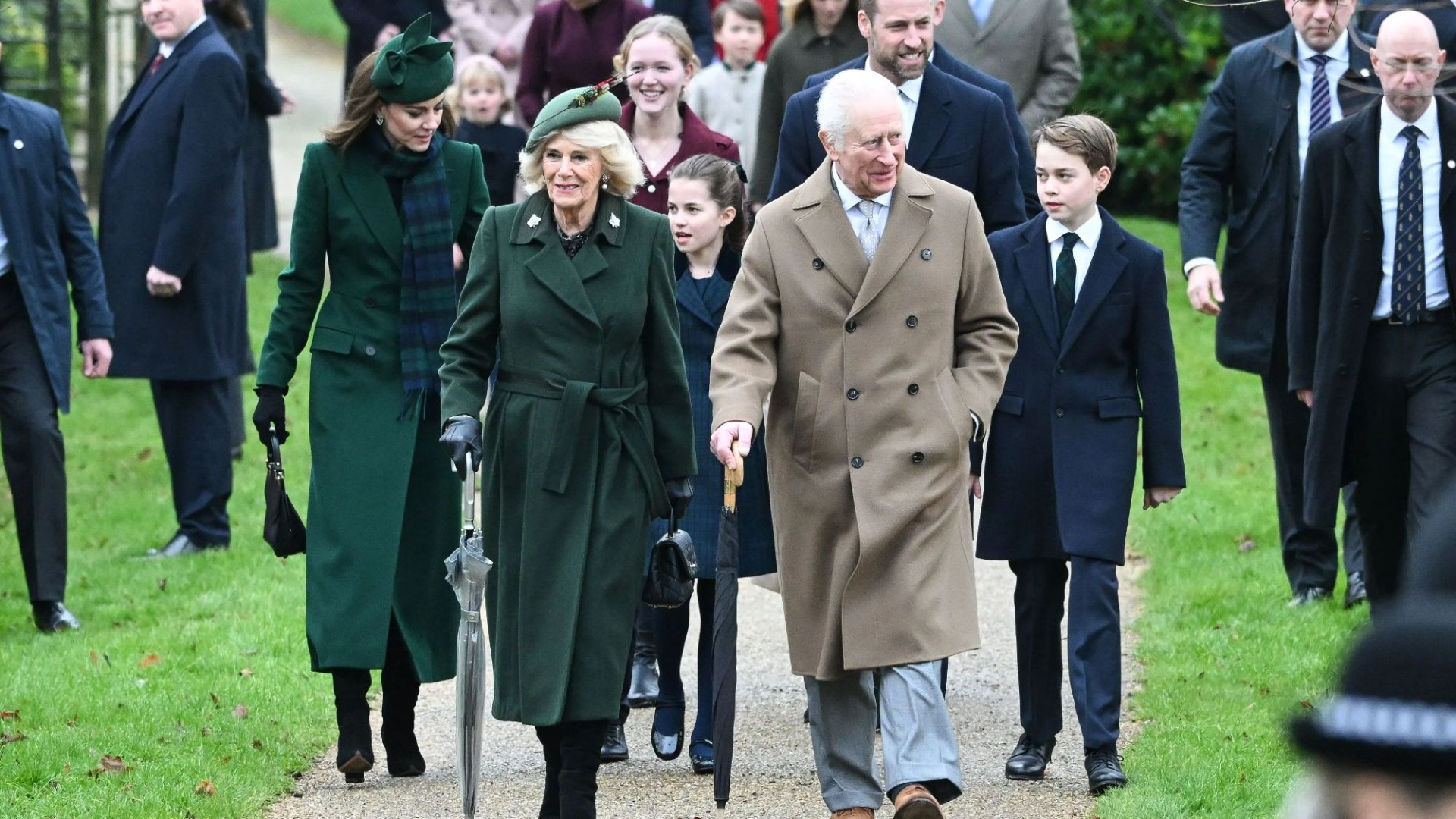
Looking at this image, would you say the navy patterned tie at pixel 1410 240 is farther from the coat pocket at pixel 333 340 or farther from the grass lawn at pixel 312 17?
the grass lawn at pixel 312 17

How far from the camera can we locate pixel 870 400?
5.61m

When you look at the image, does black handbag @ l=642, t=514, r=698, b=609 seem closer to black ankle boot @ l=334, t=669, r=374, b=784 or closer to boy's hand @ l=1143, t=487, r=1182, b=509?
black ankle boot @ l=334, t=669, r=374, b=784

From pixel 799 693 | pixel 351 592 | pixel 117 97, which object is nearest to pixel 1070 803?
pixel 799 693

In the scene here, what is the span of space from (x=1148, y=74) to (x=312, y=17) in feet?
55.9

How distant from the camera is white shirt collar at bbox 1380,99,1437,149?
700 centimetres

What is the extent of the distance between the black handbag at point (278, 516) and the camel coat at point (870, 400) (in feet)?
4.60

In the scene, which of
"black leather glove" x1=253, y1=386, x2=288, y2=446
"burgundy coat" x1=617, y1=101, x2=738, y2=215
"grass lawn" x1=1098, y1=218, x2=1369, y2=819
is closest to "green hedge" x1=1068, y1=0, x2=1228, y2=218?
Answer: "grass lawn" x1=1098, y1=218, x2=1369, y2=819

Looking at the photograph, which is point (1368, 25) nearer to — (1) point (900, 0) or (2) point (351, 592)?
(1) point (900, 0)

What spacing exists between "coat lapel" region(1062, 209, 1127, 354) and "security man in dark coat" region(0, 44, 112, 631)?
4032 millimetres

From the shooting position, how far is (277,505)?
6262 millimetres

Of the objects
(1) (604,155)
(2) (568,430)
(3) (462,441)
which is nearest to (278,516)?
(3) (462,441)

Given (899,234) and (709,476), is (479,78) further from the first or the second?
(899,234)

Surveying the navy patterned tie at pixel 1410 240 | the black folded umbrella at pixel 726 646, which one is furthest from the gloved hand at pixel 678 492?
the navy patterned tie at pixel 1410 240

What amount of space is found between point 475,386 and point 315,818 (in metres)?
1.27
